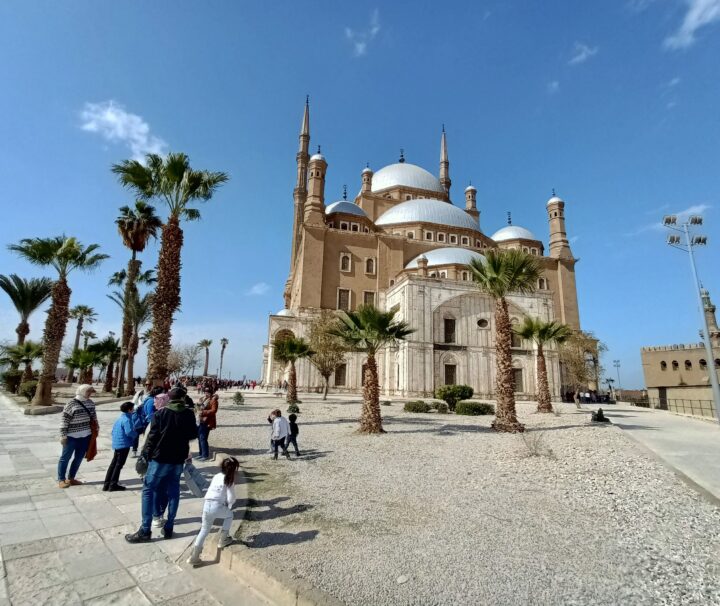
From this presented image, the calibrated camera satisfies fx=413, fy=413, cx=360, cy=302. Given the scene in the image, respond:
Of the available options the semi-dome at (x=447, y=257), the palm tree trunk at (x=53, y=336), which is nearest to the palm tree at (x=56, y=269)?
the palm tree trunk at (x=53, y=336)

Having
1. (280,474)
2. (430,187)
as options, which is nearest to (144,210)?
(280,474)

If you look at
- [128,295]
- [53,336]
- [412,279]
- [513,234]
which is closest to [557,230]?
[513,234]

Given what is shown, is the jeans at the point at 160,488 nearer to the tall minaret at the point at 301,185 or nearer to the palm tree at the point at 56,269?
the palm tree at the point at 56,269

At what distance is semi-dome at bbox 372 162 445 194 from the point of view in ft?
163

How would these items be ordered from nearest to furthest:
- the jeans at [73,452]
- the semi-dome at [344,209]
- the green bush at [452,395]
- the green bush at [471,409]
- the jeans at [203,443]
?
the jeans at [73,452], the jeans at [203,443], the green bush at [471,409], the green bush at [452,395], the semi-dome at [344,209]

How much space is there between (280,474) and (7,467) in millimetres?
4388

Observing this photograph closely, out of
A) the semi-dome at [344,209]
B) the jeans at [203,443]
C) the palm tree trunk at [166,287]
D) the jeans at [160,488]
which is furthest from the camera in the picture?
the semi-dome at [344,209]

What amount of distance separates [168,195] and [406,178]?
40998 mm

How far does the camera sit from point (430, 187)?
165 ft

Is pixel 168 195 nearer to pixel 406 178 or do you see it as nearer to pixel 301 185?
pixel 301 185

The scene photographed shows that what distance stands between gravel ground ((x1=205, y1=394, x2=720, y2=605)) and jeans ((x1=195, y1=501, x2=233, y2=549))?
0.48 meters

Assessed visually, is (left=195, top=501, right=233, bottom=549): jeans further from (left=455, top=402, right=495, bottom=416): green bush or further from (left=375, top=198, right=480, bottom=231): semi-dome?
(left=375, top=198, right=480, bottom=231): semi-dome

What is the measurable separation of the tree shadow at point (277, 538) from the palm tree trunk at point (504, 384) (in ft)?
33.0

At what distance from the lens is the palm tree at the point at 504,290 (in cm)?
1340
